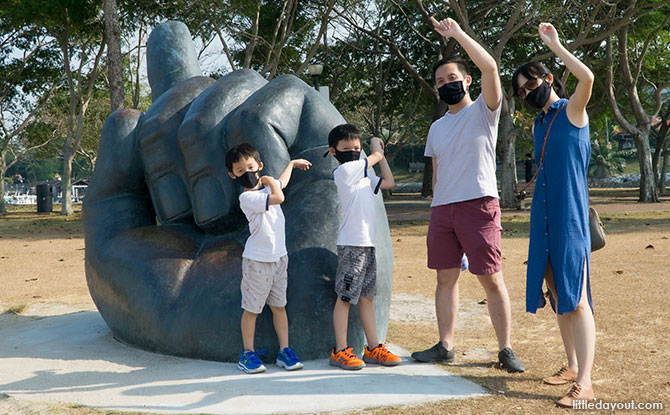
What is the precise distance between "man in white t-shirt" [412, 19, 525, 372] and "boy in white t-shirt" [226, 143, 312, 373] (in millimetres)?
1022

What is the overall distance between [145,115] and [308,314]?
2319 mm

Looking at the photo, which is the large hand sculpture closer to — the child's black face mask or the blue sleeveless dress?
the child's black face mask

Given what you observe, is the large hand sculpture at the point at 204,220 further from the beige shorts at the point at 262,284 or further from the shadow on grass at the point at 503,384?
the shadow on grass at the point at 503,384

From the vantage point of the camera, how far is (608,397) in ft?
11.5

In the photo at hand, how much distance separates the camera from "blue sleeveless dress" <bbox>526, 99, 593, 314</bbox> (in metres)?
3.56

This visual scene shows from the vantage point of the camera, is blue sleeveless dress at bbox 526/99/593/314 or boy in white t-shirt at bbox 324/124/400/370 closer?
blue sleeveless dress at bbox 526/99/593/314

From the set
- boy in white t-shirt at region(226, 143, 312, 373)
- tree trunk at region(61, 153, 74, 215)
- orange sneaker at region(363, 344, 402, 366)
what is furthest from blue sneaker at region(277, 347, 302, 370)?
tree trunk at region(61, 153, 74, 215)

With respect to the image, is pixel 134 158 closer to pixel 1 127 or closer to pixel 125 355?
pixel 125 355

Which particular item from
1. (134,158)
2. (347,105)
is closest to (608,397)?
(134,158)

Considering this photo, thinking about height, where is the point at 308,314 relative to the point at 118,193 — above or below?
below

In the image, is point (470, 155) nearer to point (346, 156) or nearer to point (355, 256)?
point (346, 156)

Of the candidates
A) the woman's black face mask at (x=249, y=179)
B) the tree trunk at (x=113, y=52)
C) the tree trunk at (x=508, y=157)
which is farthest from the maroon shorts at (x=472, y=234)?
the tree trunk at (x=508, y=157)

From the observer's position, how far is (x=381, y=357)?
415 cm

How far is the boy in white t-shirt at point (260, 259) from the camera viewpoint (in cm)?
405
